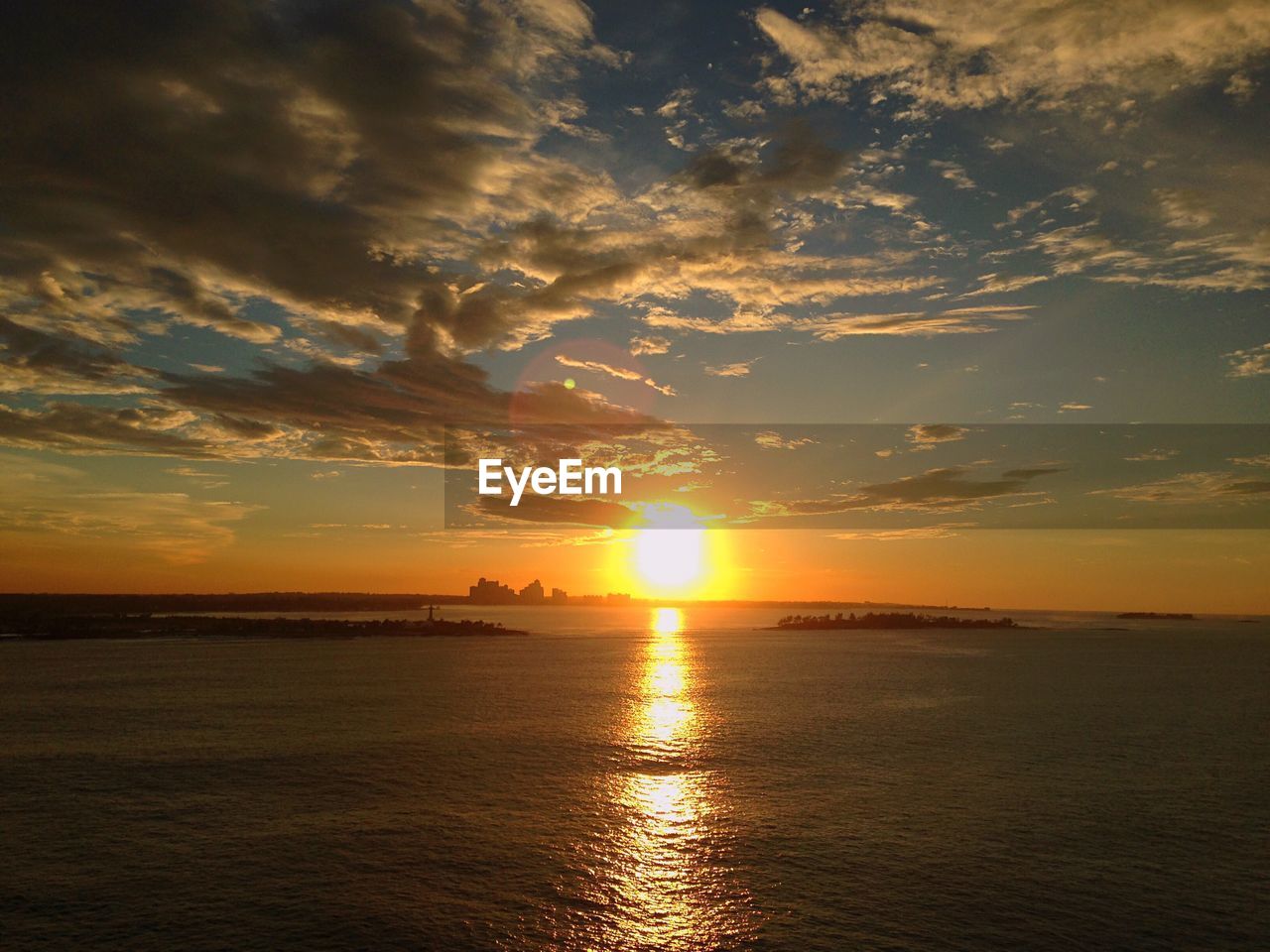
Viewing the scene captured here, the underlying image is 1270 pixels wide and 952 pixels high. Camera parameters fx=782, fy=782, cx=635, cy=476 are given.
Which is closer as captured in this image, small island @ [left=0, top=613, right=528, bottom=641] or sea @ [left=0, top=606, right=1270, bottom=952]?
sea @ [left=0, top=606, right=1270, bottom=952]

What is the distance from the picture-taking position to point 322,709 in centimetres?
6531

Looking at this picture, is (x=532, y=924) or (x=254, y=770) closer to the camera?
(x=532, y=924)

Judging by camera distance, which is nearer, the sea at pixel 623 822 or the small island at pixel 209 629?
the sea at pixel 623 822

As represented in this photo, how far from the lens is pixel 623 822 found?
34.5 m

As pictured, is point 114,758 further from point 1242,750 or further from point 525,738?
point 1242,750

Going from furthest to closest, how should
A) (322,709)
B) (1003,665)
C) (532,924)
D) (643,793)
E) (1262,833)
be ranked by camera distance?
(1003,665) < (322,709) < (643,793) < (1262,833) < (532,924)

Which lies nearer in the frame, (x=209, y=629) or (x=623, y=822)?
(x=623, y=822)

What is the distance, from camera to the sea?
24.4m

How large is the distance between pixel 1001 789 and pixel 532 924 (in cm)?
2776

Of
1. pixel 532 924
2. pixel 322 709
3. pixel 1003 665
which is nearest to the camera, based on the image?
pixel 532 924

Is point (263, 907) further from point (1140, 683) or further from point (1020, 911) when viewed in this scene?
point (1140, 683)

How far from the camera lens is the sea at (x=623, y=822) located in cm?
2439

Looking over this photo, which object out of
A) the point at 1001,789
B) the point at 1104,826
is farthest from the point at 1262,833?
the point at 1001,789

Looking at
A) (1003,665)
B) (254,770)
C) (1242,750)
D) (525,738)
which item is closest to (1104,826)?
(1242,750)
